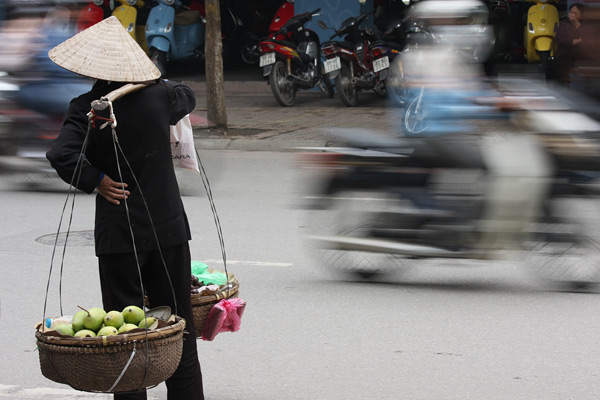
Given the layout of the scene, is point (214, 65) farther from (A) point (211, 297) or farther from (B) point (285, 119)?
(A) point (211, 297)

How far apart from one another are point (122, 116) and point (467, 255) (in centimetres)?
329

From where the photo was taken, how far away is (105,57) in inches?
153

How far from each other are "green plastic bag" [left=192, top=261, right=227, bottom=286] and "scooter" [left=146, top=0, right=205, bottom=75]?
16.0m

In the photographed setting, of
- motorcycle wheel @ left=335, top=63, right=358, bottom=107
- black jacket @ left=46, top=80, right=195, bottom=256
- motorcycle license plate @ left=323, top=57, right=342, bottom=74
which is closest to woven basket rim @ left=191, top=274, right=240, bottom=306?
black jacket @ left=46, top=80, right=195, bottom=256

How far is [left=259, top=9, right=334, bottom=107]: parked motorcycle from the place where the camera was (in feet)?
54.5

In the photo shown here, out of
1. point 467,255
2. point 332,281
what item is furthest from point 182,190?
point 467,255

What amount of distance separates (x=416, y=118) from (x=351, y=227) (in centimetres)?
187

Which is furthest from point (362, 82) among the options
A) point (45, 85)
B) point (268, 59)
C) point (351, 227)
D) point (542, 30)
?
point (351, 227)

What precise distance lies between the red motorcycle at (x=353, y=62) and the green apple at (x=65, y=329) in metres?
13.1

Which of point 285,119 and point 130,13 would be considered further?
point 130,13

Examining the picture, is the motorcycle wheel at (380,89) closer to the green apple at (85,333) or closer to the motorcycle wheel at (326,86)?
the motorcycle wheel at (326,86)

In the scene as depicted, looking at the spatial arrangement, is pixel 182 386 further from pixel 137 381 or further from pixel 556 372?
pixel 556 372

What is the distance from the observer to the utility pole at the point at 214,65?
14.6m

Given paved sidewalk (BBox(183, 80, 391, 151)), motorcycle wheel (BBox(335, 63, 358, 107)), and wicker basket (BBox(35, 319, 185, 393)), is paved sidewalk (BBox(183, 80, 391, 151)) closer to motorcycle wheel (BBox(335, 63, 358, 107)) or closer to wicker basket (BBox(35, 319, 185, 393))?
motorcycle wheel (BBox(335, 63, 358, 107))
